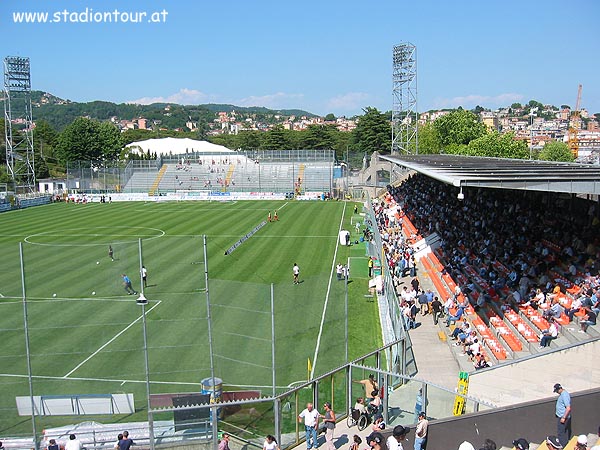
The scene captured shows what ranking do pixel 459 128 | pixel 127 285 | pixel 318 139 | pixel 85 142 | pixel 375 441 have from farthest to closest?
1. pixel 318 139
2. pixel 85 142
3. pixel 459 128
4. pixel 127 285
5. pixel 375 441

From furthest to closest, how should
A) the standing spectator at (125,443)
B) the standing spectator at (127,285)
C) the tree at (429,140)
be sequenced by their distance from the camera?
the tree at (429,140) < the standing spectator at (127,285) < the standing spectator at (125,443)

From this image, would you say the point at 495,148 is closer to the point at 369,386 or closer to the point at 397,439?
the point at 369,386

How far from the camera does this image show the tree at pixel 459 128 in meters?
87.4

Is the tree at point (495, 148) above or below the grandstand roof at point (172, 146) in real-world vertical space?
below

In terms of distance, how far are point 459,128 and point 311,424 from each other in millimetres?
82716

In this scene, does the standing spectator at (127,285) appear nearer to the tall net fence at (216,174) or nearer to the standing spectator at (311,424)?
the standing spectator at (311,424)

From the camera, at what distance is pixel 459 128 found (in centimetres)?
8769

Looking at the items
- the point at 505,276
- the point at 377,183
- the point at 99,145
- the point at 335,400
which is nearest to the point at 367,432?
the point at 335,400

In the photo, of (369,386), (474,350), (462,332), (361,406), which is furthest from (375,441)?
(462,332)

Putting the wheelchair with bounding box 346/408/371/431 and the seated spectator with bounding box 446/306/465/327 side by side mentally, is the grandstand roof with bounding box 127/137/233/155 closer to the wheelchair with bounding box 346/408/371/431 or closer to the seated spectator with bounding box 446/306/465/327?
the seated spectator with bounding box 446/306/465/327

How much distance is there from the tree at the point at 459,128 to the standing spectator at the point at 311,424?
265ft

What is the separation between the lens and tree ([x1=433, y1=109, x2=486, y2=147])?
87.4 metres

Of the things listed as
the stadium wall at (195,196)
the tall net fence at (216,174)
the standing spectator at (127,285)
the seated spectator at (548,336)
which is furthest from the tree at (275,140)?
the seated spectator at (548,336)

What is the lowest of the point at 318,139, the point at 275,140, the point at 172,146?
the point at 172,146
